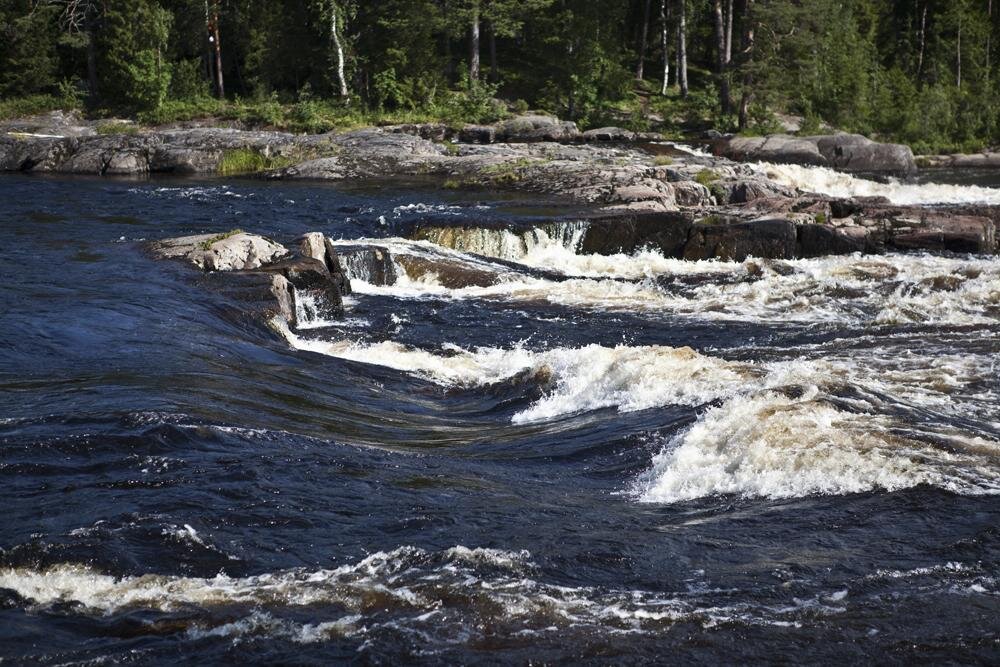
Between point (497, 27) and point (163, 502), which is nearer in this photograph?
point (163, 502)

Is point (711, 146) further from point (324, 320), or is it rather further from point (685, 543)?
point (685, 543)

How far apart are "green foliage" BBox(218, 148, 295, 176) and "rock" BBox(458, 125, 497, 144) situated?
25.5 ft

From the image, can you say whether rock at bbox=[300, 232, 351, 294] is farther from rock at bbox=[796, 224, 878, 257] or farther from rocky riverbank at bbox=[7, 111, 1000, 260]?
rock at bbox=[796, 224, 878, 257]

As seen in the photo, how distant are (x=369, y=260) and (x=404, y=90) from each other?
1017 inches

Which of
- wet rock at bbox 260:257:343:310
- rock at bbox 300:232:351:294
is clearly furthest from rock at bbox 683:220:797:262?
wet rock at bbox 260:257:343:310

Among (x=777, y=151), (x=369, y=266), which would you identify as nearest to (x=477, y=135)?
(x=777, y=151)

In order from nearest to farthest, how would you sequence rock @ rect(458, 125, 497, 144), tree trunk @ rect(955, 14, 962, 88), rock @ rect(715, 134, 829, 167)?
1. rock @ rect(715, 134, 829, 167)
2. rock @ rect(458, 125, 497, 144)
3. tree trunk @ rect(955, 14, 962, 88)

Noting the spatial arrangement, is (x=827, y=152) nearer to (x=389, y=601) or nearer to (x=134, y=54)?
(x=134, y=54)

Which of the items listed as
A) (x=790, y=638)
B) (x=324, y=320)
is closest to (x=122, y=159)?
(x=324, y=320)

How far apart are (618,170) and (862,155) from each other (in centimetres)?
1254

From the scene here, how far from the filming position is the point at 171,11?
4528 cm

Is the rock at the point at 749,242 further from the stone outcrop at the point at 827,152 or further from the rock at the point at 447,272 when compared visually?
the stone outcrop at the point at 827,152

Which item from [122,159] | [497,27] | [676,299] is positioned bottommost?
[676,299]

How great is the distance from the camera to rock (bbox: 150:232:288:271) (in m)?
14.7
